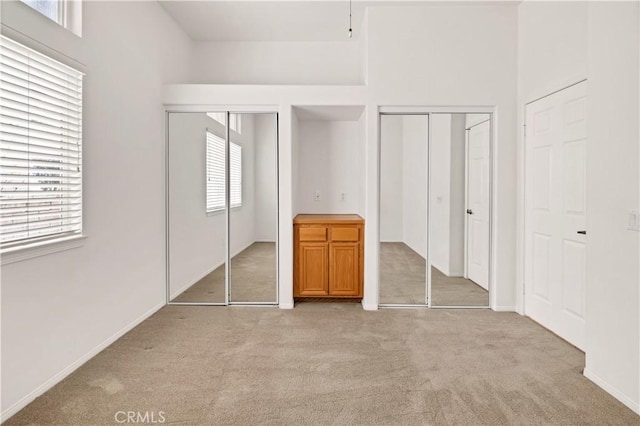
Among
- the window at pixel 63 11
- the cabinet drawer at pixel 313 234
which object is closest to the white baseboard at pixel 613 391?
the cabinet drawer at pixel 313 234

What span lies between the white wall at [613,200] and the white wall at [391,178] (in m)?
1.74

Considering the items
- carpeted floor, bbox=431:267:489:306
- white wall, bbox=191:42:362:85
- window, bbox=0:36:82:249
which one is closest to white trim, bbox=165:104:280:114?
white wall, bbox=191:42:362:85

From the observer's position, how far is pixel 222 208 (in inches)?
159

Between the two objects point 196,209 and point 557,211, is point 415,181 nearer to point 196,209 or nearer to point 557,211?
point 557,211

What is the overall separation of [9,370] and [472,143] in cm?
395

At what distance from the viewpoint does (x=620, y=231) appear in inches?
89.0

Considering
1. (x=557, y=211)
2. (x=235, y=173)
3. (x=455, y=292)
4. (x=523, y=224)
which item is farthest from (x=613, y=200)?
(x=235, y=173)

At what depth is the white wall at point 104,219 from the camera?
2.19 meters

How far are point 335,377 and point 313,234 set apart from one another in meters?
1.81

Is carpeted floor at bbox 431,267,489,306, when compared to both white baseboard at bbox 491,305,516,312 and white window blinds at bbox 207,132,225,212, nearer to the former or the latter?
white baseboard at bbox 491,305,516,312

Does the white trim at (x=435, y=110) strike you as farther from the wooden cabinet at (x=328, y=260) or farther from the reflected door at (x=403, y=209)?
the wooden cabinet at (x=328, y=260)

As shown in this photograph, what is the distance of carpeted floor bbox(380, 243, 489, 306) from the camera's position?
13.1 ft

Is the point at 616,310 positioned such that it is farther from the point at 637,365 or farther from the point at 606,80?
the point at 606,80
